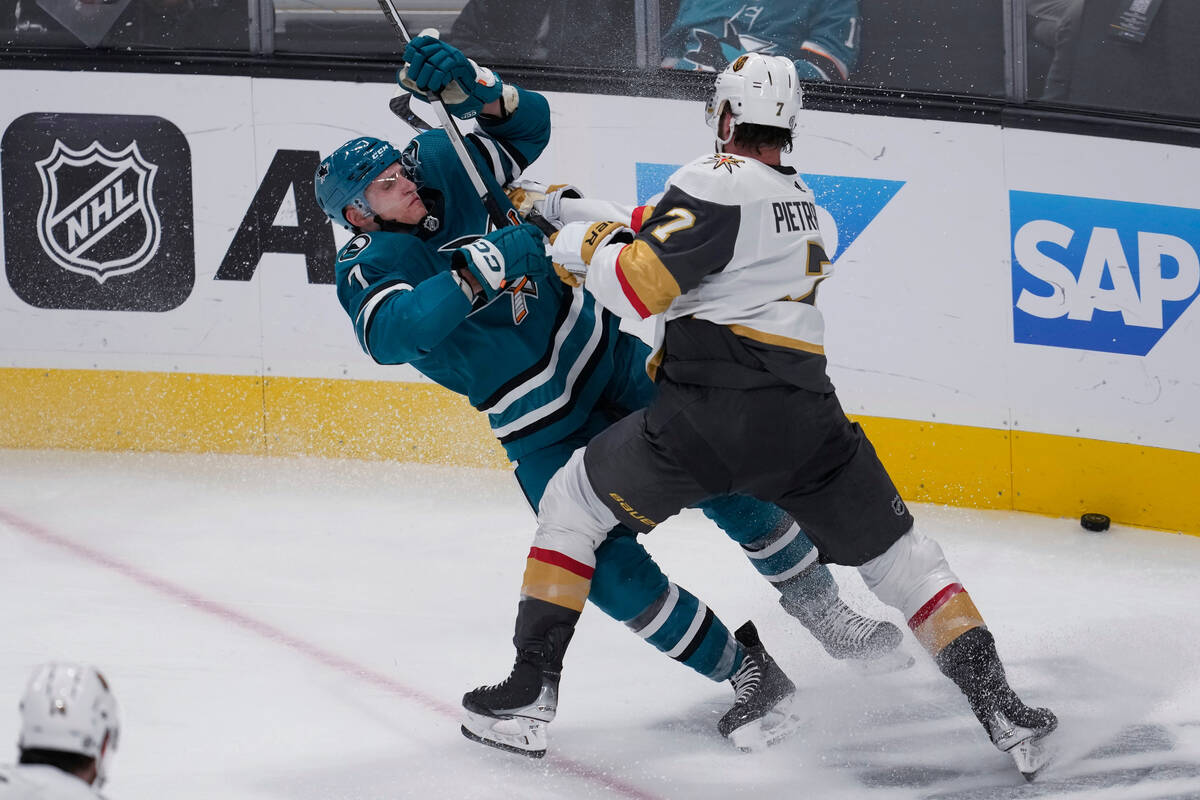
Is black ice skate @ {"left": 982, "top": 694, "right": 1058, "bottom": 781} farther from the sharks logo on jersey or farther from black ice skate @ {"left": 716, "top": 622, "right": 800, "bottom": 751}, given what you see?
the sharks logo on jersey

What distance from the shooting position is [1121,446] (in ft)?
13.1

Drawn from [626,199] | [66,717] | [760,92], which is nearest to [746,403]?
[760,92]

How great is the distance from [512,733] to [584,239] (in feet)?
2.86

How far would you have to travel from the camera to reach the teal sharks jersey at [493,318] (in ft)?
8.73

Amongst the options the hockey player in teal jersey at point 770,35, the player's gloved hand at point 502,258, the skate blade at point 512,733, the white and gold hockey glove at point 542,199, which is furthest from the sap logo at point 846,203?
the skate blade at point 512,733

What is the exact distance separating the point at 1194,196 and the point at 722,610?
1.64 metres

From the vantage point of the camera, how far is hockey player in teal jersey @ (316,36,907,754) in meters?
2.56

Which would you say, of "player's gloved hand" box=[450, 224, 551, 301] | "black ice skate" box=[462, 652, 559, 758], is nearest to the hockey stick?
"player's gloved hand" box=[450, 224, 551, 301]

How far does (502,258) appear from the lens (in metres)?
2.50

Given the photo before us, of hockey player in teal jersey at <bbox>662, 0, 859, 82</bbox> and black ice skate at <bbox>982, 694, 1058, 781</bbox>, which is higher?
hockey player in teal jersey at <bbox>662, 0, 859, 82</bbox>

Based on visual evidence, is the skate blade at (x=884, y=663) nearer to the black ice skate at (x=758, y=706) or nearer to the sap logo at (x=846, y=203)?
the black ice skate at (x=758, y=706)

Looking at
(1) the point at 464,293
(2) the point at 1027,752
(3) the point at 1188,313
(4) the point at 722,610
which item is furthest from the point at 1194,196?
(1) the point at 464,293

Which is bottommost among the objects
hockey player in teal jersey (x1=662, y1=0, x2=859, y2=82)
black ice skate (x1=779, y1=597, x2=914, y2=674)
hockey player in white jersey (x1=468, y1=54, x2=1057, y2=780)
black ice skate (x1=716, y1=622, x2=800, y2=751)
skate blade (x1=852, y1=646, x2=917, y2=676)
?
black ice skate (x1=716, y1=622, x2=800, y2=751)

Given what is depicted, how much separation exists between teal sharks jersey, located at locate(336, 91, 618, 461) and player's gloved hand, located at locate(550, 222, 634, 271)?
20 centimetres
